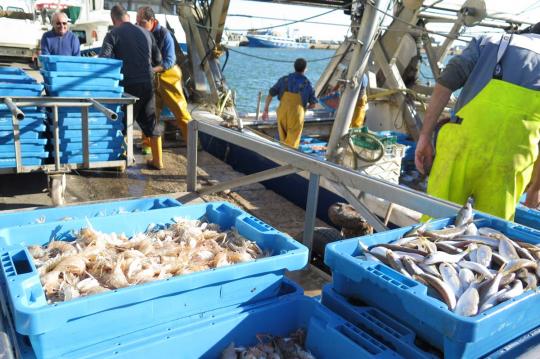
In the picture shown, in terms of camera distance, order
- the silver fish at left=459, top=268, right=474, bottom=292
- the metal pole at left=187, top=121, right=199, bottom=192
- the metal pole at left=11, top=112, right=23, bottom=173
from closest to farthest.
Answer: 1. the silver fish at left=459, top=268, right=474, bottom=292
2. the metal pole at left=187, top=121, right=199, bottom=192
3. the metal pole at left=11, top=112, right=23, bottom=173

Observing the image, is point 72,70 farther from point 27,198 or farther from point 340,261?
point 340,261

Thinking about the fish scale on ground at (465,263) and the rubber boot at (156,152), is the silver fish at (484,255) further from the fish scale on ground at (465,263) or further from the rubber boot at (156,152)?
the rubber boot at (156,152)

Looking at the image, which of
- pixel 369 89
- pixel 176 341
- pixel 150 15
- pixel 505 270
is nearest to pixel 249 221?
pixel 176 341

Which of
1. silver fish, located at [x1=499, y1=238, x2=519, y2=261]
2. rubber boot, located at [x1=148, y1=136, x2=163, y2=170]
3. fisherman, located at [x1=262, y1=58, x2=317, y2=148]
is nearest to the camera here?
silver fish, located at [x1=499, y1=238, x2=519, y2=261]

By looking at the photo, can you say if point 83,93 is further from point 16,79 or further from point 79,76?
point 16,79

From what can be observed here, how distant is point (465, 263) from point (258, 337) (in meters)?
0.90

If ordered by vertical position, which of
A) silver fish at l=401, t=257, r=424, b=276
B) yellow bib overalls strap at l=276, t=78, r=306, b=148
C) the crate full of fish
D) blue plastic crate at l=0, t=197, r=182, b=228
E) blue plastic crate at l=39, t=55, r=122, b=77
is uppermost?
blue plastic crate at l=39, t=55, r=122, b=77

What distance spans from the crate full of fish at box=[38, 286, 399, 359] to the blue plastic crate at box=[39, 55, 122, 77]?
393cm

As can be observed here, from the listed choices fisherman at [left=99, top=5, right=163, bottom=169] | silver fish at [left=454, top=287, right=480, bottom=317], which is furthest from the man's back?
silver fish at [left=454, top=287, right=480, bottom=317]

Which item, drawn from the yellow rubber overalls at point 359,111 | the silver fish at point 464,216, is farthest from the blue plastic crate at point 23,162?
the yellow rubber overalls at point 359,111

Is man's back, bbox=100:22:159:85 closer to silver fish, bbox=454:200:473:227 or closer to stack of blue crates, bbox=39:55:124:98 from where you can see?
stack of blue crates, bbox=39:55:124:98

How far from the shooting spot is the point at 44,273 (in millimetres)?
1792

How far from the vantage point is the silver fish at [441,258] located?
73.5 inches

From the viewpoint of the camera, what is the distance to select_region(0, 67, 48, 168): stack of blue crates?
460cm
